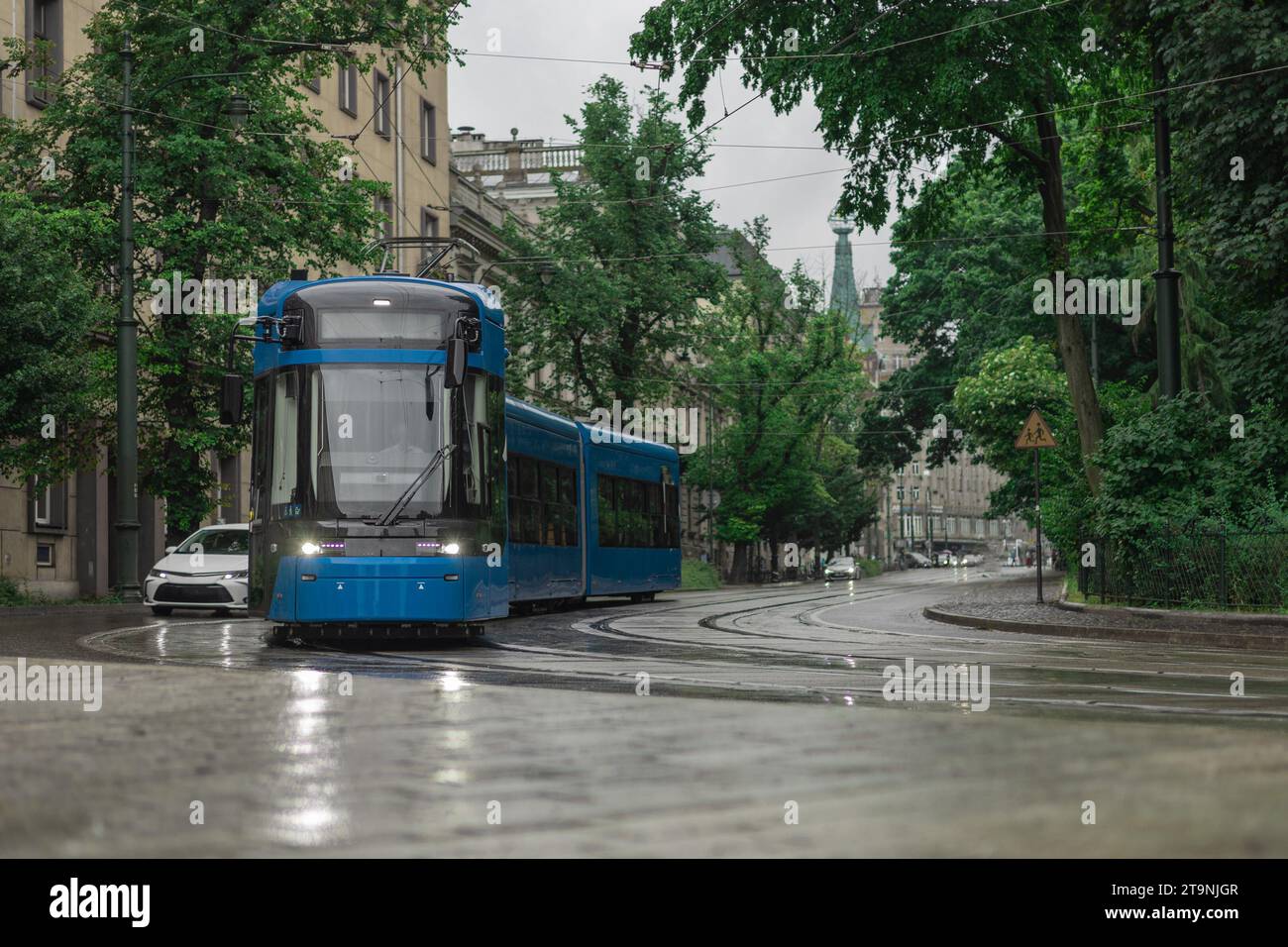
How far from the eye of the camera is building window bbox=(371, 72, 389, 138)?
48750 mm

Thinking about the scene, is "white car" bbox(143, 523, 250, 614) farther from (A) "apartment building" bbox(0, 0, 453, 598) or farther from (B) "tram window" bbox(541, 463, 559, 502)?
(A) "apartment building" bbox(0, 0, 453, 598)

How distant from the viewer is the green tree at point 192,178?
2862 cm

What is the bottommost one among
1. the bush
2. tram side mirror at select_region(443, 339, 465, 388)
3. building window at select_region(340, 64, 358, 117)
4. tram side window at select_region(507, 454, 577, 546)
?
the bush

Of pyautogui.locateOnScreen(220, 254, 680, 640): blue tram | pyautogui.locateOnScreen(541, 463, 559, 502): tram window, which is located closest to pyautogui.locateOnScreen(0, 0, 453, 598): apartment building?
pyautogui.locateOnScreen(541, 463, 559, 502): tram window

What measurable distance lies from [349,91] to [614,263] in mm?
9162

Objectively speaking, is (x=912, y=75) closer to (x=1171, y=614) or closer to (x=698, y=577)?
(x=1171, y=614)

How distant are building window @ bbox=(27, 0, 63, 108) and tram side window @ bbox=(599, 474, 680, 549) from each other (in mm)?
12808

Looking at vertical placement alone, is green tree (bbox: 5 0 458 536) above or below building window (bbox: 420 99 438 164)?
below

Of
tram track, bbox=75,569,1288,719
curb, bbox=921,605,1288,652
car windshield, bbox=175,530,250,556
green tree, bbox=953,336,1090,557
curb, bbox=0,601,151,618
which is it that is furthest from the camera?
green tree, bbox=953,336,1090,557

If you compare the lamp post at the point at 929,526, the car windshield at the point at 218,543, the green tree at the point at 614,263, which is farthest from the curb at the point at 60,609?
the lamp post at the point at 929,526

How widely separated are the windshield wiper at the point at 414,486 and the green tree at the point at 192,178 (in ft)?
46.9

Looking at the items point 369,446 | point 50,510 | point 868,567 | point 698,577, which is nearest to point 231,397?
point 369,446

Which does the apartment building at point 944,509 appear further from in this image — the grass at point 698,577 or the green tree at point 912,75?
the green tree at point 912,75
